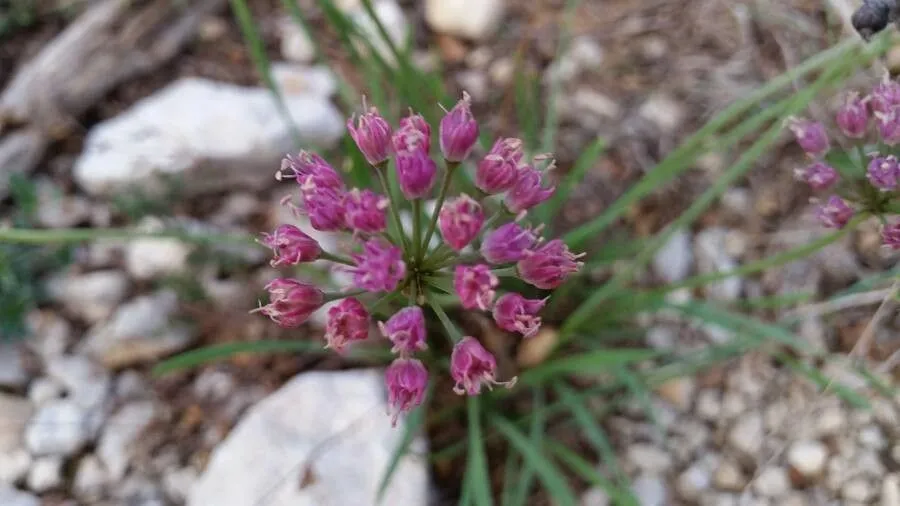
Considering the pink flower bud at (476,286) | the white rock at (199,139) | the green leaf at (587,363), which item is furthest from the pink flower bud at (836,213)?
the white rock at (199,139)

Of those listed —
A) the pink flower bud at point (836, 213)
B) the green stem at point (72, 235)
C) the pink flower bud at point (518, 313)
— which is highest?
the green stem at point (72, 235)

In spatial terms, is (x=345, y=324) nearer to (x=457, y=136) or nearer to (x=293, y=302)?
(x=293, y=302)

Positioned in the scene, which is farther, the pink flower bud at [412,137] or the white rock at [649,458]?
the white rock at [649,458]

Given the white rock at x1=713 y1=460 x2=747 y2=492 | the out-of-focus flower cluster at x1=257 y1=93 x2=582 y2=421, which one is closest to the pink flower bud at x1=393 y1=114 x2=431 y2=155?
the out-of-focus flower cluster at x1=257 y1=93 x2=582 y2=421

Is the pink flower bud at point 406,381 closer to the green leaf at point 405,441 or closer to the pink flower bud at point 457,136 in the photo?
the pink flower bud at point 457,136

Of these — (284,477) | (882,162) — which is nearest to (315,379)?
(284,477)

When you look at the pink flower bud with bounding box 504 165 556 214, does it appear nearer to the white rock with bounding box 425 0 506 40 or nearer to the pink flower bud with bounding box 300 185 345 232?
the pink flower bud with bounding box 300 185 345 232
